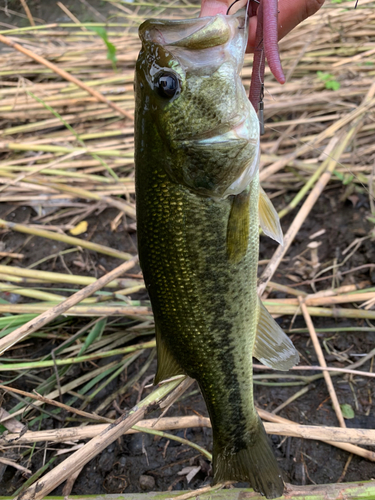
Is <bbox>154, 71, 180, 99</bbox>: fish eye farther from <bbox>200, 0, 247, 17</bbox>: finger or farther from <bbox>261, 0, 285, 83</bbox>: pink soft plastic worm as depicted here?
<bbox>200, 0, 247, 17</bbox>: finger

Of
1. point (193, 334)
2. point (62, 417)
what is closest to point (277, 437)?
point (193, 334)

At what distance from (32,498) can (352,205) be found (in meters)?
2.69

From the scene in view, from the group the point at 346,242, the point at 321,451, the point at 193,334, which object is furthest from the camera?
the point at 346,242

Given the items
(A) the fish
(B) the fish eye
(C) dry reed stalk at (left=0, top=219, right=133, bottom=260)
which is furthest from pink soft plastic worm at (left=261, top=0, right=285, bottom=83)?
(C) dry reed stalk at (left=0, top=219, right=133, bottom=260)

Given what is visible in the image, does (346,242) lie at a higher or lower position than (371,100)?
lower

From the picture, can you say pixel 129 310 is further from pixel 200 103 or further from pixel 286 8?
pixel 286 8

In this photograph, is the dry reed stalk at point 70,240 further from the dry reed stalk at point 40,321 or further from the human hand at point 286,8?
the human hand at point 286,8

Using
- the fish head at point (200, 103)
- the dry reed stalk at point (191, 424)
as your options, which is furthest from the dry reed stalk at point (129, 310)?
the fish head at point (200, 103)

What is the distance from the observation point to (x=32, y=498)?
1.28m

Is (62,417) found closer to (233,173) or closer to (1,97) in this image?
(233,173)

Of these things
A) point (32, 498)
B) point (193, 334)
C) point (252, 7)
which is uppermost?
point (252, 7)

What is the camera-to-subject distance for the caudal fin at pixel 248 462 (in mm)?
1405

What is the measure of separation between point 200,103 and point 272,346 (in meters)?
0.98

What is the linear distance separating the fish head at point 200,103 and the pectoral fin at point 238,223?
0.04 metres
